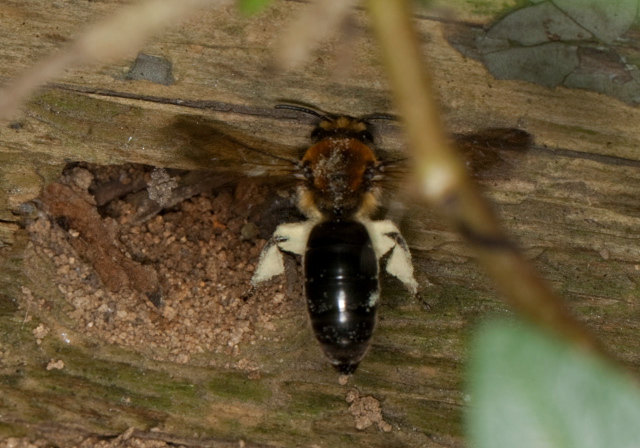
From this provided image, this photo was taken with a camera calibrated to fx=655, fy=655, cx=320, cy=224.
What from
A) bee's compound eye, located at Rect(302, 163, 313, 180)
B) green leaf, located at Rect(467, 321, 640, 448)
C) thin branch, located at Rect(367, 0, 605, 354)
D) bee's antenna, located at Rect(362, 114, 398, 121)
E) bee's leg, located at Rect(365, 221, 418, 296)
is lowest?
green leaf, located at Rect(467, 321, 640, 448)

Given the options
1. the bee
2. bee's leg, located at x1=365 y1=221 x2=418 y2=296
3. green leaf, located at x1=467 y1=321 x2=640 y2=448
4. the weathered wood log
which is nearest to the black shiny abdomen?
the bee

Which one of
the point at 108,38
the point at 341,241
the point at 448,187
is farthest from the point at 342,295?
the point at 108,38

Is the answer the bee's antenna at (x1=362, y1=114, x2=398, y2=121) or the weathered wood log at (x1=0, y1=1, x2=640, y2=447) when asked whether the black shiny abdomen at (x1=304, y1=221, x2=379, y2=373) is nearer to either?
the weathered wood log at (x1=0, y1=1, x2=640, y2=447)

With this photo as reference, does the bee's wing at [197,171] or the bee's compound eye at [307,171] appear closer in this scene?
the bee's wing at [197,171]

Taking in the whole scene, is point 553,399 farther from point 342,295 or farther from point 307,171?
point 307,171

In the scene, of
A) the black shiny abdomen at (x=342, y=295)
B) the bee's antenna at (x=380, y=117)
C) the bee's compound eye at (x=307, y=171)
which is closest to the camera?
the black shiny abdomen at (x=342, y=295)

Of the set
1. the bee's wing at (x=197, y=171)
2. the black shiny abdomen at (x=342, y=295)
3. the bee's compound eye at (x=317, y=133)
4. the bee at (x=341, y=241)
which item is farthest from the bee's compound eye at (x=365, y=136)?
the black shiny abdomen at (x=342, y=295)

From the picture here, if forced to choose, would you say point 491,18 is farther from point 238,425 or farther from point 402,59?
point 238,425

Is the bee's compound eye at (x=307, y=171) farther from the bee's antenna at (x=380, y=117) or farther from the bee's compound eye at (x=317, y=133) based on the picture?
the bee's antenna at (x=380, y=117)
